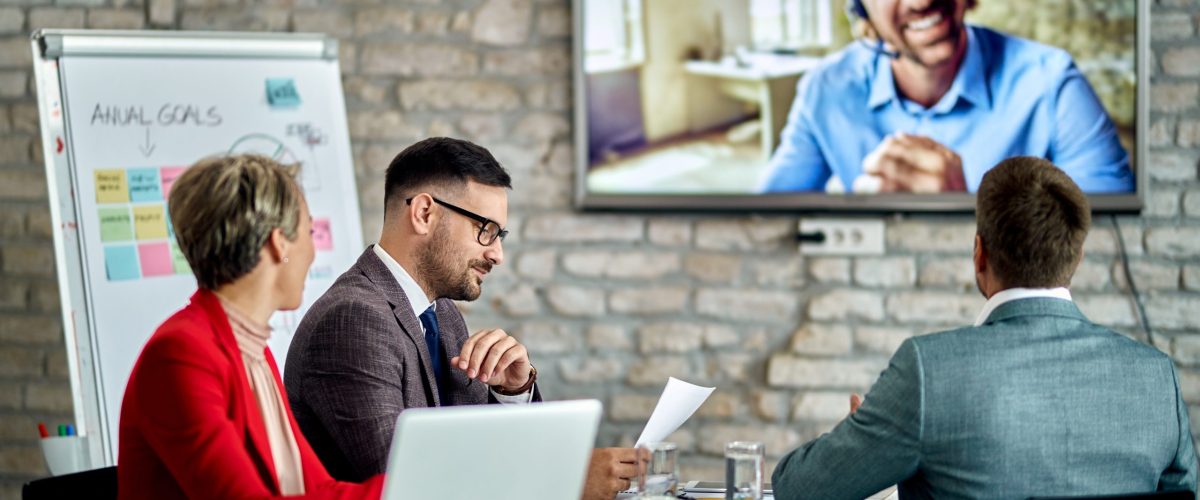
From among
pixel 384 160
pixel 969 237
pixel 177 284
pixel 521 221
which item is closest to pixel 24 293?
pixel 177 284

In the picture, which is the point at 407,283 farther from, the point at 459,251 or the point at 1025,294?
the point at 1025,294

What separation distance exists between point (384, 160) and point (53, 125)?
939 millimetres

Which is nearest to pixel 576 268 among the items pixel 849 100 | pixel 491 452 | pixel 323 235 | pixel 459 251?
pixel 323 235

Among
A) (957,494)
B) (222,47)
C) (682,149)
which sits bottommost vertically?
(957,494)

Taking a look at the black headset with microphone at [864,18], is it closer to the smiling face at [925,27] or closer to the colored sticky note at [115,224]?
the smiling face at [925,27]

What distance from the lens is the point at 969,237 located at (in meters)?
3.45

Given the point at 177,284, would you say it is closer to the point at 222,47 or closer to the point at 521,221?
the point at 222,47

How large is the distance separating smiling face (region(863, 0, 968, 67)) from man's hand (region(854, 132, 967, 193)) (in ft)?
0.74

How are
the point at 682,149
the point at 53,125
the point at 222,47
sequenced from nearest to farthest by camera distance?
the point at 53,125 < the point at 222,47 < the point at 682,149

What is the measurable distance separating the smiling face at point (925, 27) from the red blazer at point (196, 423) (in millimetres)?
2346

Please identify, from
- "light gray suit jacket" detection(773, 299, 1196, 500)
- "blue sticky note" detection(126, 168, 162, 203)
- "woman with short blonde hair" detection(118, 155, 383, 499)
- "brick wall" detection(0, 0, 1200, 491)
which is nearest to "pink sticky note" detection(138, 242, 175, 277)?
"blue sticky note" detection(126, 168, 162, 203)

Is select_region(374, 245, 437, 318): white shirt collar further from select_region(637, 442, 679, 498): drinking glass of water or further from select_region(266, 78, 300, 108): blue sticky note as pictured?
select_region(266, 78, 300, 108): blue sticky note

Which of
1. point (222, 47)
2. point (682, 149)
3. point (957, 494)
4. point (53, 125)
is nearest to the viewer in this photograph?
point (957, 494)

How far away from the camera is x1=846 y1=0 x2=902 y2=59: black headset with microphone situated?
135 inches
